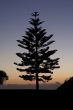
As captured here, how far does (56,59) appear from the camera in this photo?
40.3 metres

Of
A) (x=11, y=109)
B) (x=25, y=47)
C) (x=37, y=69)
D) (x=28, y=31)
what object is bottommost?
(x=11, y=109)

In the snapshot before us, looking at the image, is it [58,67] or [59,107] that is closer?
[59,107]

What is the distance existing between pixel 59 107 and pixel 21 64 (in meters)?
29.1

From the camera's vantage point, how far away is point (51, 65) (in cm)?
4016

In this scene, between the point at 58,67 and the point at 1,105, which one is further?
the point at 58,67

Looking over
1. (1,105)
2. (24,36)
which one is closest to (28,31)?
(24,36)

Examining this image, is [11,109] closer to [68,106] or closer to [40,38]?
[68,106]

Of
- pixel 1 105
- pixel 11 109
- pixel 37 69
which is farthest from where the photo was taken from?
pixel 37 69

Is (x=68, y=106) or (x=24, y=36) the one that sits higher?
(x=24, y=36)

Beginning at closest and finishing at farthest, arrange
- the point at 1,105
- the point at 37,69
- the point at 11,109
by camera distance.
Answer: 1. the point at 11,109
2. the point at 1,105
3. the point at 37,69

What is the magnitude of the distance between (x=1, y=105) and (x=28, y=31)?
97.6 ft

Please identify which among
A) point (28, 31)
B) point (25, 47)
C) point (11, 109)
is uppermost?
point (28, 31)

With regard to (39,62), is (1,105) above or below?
below

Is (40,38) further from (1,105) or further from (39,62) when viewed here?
(1,105)
